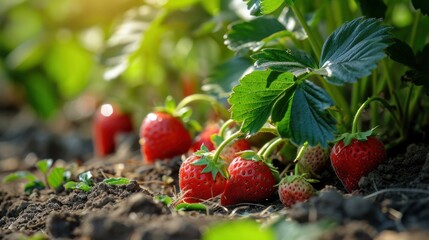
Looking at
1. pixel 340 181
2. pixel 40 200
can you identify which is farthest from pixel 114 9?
pixel 340 181

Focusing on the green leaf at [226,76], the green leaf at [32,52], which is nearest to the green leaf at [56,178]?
the green leaf at [226,76]

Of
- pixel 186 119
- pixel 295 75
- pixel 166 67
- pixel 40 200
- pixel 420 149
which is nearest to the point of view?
pixel 295 75

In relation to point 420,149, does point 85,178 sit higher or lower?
higher

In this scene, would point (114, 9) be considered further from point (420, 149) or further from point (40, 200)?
point (420, 149)

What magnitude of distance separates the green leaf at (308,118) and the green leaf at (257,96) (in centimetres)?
3

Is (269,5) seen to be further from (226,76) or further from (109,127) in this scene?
(109,127)

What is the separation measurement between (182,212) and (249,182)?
20 cm

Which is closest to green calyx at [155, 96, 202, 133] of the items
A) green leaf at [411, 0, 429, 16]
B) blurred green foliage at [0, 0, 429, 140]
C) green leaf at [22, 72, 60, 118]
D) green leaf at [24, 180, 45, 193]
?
blurred green foliage at [0, 0, 429, 140]

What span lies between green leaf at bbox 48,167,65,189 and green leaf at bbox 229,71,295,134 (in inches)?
24.9

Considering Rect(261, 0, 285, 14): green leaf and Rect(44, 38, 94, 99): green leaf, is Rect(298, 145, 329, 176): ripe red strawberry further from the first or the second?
Rect(44, 38, 94, 99): green leaf

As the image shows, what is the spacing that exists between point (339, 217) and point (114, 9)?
98.8 inches

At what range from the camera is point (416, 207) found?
135cm

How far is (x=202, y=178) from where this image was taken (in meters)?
1.74

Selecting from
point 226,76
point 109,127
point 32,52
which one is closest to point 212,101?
point 226,76
